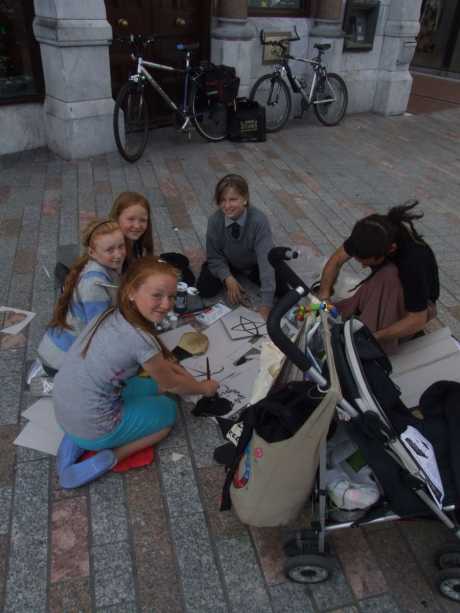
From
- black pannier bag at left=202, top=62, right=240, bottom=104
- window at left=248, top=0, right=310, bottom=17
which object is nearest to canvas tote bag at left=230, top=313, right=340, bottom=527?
black pannier bag at left=202, top=62, right=240, bottom=104

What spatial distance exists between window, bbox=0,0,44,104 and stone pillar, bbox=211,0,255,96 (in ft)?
8.98

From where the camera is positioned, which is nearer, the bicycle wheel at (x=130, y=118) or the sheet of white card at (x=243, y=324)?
the sheet of white card at (x=243, y=324)

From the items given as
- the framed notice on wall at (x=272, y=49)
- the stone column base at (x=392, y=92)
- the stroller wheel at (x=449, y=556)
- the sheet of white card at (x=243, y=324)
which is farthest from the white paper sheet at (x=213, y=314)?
the stone column base at (x=392, y=92)

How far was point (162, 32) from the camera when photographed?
777 cm

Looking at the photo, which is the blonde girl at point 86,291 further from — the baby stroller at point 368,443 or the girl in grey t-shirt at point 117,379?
the baby stroller at point 368,443

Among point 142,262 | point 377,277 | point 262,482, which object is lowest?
point 262,482

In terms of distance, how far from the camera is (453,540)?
8.21 ft

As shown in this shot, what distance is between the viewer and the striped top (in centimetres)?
290

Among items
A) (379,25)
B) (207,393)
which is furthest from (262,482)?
(379,25)

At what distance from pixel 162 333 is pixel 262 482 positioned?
6.22ft

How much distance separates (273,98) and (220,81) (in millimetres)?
1433

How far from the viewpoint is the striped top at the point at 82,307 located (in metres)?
2.90

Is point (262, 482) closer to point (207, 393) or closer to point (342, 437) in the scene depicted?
point (342, 437)

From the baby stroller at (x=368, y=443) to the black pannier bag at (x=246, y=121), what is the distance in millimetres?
6219
